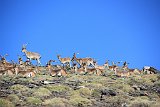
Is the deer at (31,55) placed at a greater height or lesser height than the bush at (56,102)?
greater

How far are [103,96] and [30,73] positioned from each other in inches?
396

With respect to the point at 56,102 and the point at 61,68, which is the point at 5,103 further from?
the point at 61,68

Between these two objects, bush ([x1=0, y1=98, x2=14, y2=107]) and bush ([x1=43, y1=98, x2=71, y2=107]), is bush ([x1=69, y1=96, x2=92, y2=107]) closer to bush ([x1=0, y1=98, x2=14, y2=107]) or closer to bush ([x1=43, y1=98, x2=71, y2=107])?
bush ([x1=43, y1=98, x2=71, y2=107])

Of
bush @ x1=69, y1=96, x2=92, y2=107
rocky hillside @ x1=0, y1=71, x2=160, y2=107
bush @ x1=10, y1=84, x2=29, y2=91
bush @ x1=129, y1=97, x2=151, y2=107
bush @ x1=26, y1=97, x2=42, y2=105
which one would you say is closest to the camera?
bush @ x1=26, y1=97, x2=42, y2=105

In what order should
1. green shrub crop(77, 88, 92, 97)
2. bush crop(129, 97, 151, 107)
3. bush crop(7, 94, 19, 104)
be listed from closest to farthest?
bush crop(7, 94, 19, 104), bush crop(129, 97, 151, 107), green shrub crop(77, 88, 92, 97)

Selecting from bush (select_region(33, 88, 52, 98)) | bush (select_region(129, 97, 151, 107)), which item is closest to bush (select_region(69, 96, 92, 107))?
bush (select_region(33, 88, 52, 98))

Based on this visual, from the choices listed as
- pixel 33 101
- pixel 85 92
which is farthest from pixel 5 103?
pixel 85 92

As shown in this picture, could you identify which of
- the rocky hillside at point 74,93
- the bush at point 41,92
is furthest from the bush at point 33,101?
the bush at point 41,92

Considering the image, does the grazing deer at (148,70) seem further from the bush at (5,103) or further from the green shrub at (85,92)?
the bush at (5,103)

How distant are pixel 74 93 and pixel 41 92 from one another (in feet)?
9.50

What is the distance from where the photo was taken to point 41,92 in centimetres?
2689

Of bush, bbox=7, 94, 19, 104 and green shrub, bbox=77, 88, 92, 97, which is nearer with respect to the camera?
bush, bbox=7, 94, 19, 104

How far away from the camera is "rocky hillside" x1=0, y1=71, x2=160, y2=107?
24.8 m

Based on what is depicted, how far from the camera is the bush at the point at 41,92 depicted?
2650 cm
